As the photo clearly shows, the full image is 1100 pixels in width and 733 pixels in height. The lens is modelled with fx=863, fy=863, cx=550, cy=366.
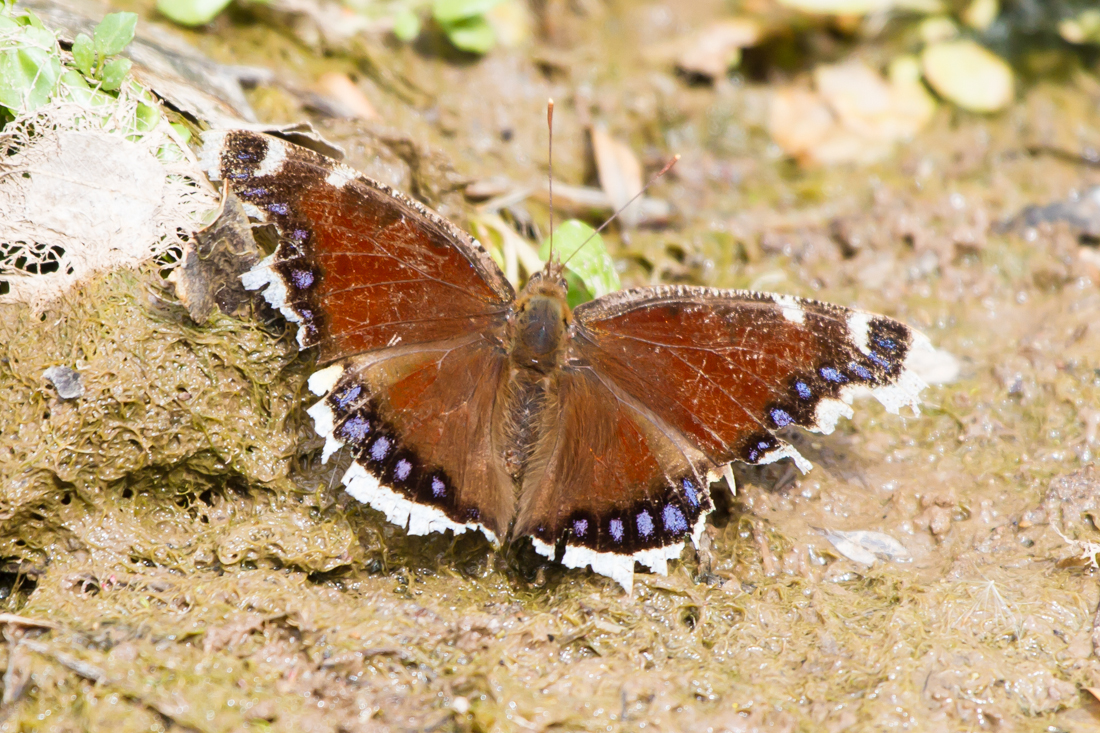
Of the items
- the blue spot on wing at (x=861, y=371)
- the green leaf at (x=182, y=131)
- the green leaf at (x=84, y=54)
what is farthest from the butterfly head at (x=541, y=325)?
the green leaf at (x=84, y=54)

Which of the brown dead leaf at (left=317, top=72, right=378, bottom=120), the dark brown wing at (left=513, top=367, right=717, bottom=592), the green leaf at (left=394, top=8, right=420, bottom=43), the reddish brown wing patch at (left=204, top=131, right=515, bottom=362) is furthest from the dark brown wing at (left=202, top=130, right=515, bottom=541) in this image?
the green leaf at (left=394, top=8, right=420, bottom=43)

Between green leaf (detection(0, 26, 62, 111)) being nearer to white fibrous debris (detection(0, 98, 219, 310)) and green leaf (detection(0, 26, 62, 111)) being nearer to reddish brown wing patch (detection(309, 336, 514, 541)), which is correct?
white fibrous debris (detection(0, 98, 219, 310))

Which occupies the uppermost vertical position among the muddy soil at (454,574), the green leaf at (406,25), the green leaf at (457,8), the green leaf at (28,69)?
the green leaf at (457,8)

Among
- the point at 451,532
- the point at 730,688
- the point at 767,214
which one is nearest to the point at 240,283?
the point at 451,532

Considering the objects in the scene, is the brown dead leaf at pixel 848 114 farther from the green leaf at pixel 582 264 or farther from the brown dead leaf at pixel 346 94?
the brown dead leaf at pixel 346 94

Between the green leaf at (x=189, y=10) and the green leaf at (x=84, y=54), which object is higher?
the green leaf at (x=189, y=10)

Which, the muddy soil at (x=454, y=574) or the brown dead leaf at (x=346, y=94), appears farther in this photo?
the brown dead leaf at (x=346, y=94)
